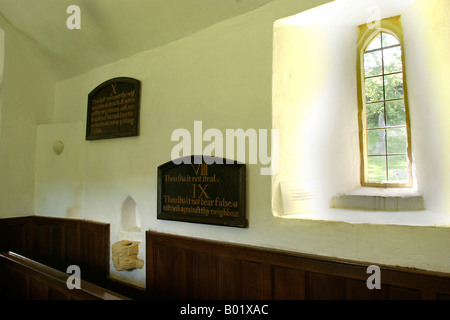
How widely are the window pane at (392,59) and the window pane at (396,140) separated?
63cm

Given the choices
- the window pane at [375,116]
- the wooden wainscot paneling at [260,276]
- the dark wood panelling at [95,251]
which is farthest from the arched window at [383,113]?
the dark wood panelling at [95,251]

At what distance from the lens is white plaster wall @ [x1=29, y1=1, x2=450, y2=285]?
6.70 ft

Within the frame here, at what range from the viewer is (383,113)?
113 inches

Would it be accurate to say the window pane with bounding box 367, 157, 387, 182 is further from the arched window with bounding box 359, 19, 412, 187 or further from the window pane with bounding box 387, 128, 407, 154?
the window pane with bounding box 387, 128, 407, 154

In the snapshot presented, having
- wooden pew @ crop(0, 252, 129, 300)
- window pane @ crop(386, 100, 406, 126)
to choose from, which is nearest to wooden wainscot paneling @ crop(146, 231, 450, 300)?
wooden pew @ crop(0, 252, 129, 300)

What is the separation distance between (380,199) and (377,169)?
59 centimetres

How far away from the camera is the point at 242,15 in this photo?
273 centimetres

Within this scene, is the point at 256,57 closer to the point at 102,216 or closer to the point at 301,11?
the point at 301,11

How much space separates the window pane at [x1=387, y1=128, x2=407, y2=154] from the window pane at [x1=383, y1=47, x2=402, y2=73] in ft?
2.06

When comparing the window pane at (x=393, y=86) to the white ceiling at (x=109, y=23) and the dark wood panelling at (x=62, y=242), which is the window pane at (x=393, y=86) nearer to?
the white ceiling at (x=109, y=23)

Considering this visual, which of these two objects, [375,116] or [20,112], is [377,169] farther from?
[20,112]
